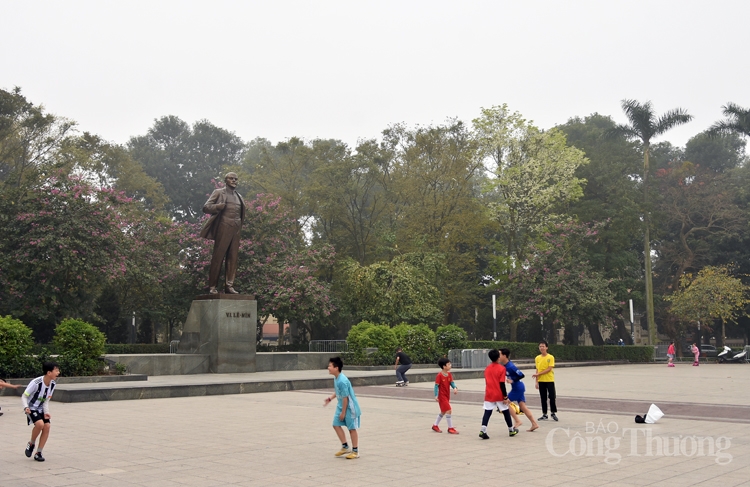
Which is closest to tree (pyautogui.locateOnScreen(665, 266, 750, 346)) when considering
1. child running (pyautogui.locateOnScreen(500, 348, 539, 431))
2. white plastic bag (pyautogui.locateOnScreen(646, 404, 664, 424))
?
white plastic bag (pyautogui.locateOnScreen(646, 404, 664, 424))

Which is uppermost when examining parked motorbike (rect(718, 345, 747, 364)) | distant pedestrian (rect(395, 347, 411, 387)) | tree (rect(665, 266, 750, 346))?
tree (rect(665, 266, 750, 346))

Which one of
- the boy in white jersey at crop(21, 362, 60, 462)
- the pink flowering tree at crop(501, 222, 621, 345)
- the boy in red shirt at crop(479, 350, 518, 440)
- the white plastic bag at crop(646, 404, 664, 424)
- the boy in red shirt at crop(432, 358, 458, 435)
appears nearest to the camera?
the boy in white jersey at crop(21, 362, 60, 462)

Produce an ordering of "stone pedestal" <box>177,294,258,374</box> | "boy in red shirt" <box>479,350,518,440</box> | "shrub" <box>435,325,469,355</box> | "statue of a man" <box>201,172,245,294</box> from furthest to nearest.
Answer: "shrub" <box>435,325,469,355</box>, "statue of a man" <box>201,172,245,294</box>, "stone pedestal" <box>177,294,258,374</box>, "boy in red shirt" <box>479,350,518,440</box>

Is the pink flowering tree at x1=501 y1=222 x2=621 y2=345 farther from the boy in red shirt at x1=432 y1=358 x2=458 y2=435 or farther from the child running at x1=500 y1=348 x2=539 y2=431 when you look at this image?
the boy in red shirt at x1=432 y1=358 x2=458 y2=435

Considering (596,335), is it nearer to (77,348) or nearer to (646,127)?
(646,127)

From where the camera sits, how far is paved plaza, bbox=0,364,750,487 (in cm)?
747

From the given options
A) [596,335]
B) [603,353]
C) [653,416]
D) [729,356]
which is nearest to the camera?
[653,416]

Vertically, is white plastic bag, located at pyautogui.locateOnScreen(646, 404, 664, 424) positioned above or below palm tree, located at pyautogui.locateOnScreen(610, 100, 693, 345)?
below

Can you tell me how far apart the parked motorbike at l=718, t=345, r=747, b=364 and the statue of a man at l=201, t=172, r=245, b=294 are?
30040 mm

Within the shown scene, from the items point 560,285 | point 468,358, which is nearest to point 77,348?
point 468,358

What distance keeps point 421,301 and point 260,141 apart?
40.1 metres

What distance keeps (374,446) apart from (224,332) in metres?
13.3

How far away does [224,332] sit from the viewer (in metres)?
22.2

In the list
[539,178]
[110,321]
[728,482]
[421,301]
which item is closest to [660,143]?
[539,178]
